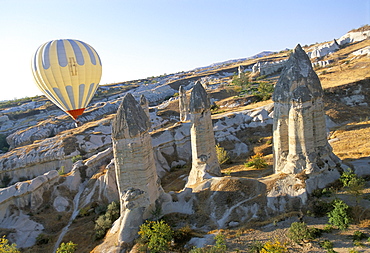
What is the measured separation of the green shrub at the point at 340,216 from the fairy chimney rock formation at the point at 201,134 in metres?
8.66

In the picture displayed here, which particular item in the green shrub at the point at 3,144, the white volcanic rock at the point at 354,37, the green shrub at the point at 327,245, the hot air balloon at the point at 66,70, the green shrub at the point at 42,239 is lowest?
the green shrub at the point at 42,239

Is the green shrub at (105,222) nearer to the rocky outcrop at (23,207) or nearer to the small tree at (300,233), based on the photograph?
the rocky outcrop at (23,207)

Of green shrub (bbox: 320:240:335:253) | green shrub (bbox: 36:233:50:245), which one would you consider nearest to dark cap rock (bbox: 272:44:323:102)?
green shrub (bbox: 320:240:335:253)

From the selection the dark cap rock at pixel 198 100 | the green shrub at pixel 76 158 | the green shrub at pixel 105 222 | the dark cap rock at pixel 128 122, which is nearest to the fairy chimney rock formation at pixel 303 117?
the dark cap rock at pixel 198 100

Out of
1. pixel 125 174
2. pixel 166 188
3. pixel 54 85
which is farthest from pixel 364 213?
pixel 54 85

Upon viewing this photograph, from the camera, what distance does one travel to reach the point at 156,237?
483 inches

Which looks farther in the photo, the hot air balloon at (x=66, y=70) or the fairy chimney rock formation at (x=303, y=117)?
the hot air balloon at (x=66, y=70)

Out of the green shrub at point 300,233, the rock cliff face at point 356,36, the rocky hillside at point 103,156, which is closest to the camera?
the green shrub at point 300,233

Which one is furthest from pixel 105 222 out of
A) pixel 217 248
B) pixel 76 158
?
pixel 76 158

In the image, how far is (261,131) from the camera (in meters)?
34.9

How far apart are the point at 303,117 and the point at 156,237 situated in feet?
35.8

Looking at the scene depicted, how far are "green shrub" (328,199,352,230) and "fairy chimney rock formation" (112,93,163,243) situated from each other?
31.6ft

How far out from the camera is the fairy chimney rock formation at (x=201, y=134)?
1908 centimetres

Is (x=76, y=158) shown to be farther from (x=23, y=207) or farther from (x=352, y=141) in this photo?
(x=352, y=141)
